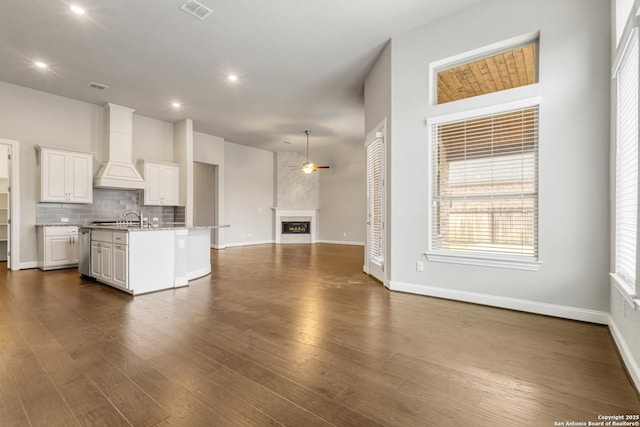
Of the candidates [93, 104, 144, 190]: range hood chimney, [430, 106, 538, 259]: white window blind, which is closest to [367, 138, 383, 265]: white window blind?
[430, 106, 538, 259]: white window blind

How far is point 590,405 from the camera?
67.1 inches

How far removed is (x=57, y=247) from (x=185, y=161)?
316 centimetres

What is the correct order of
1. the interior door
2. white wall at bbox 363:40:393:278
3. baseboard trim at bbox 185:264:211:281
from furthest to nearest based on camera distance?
baseboard trim at bbox 185:264:211:281, the interior door, white wall at bbox 363:40:393:278

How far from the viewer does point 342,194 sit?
11.2 metres

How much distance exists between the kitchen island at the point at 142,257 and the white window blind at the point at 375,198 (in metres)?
2.86

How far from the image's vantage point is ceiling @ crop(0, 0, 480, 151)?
3604mm

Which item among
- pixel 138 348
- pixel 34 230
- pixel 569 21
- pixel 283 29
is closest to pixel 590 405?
pixel 138 348

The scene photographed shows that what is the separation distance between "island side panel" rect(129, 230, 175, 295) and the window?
4.20m

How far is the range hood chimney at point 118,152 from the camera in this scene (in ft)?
20.9

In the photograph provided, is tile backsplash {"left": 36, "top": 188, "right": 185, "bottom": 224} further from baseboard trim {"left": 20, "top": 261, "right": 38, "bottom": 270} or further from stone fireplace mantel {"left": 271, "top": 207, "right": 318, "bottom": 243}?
stone fireplace mantel {"left": 271, "top": 207, "right": 318, "bottom": 243}

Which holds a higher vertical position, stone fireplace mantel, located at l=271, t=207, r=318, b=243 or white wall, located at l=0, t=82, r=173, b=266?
white wall, located at l=0, t=82, r=173, b=266

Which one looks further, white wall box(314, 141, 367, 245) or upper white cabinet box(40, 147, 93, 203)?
white wall box(314, 141, 367, 245)

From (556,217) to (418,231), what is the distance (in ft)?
4.72

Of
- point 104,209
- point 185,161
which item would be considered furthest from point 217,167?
point 104,209
